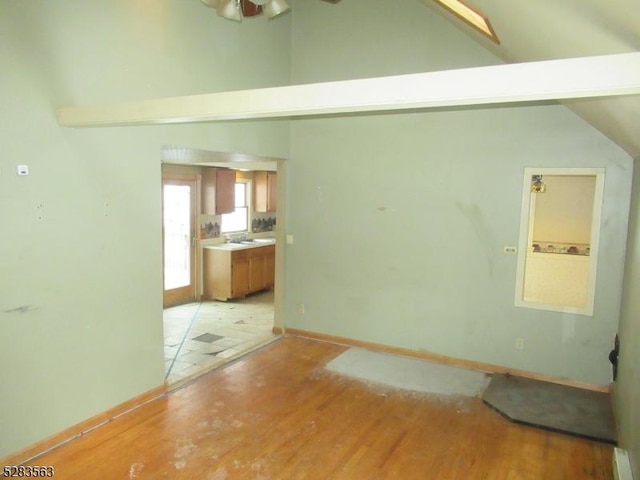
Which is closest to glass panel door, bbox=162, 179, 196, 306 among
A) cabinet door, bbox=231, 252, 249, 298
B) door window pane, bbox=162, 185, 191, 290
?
door window pane, bbox=162, 185, 191, 290

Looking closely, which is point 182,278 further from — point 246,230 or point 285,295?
point 285,295

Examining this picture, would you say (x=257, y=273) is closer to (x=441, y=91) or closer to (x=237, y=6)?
(x=237, y=6)

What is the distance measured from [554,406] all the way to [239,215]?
587 cm

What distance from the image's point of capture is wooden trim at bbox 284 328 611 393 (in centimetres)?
404

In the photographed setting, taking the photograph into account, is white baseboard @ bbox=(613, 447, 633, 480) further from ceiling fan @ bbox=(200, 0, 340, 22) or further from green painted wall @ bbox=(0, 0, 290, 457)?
ceiling fan @ bbox=(200, 0, 340, 22)

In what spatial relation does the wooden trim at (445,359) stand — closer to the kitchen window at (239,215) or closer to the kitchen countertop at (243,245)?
the kitchen countertop at (243,245)

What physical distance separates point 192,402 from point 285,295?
2010 mm

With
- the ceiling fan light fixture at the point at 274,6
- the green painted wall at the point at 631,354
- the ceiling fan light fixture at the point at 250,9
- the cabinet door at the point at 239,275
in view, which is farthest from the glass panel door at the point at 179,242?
the green painted wall at the point at 631,354

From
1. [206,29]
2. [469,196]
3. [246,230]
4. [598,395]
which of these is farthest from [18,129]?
[246,230]

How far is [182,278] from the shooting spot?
696 centimetres

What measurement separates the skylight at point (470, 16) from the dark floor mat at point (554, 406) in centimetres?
293

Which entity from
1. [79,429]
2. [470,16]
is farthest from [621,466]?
[79,429]

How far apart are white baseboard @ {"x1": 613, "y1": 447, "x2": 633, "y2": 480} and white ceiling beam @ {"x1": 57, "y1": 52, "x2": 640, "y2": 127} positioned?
2216 mm

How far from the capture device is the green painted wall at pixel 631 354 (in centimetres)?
252
